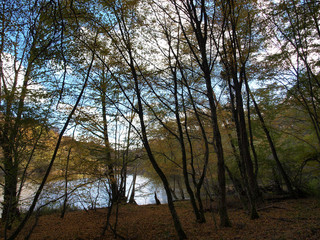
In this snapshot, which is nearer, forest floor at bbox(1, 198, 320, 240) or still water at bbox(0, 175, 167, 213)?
forest floor at bbox(1, 198, 320, 240)

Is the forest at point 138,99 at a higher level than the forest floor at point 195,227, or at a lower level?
higher

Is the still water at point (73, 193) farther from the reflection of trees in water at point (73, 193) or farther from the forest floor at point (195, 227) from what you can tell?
the forest floor at point (195, 227)

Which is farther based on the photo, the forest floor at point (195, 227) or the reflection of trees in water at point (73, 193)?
the reflection of trees in water at point (73, 193)

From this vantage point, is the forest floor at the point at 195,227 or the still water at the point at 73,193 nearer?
the forest floor at the point at 195,227

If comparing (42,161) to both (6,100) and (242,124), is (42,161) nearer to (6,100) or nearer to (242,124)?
(6,100)

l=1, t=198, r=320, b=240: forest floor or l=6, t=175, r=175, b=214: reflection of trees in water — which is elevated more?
l=6, t=175, r=175, b=214: reflection of trees in water

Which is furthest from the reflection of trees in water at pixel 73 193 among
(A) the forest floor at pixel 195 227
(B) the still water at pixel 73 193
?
(A) the forest floor at pixel 195 227

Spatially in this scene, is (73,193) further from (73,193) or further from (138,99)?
(138,99)

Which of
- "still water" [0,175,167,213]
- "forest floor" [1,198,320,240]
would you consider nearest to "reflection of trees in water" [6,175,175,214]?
"still water" [0,175,167,213]

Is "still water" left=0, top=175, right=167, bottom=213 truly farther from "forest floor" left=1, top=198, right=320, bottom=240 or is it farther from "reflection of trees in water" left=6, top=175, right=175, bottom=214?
"forest floor" left=1, top=198, right=320, bottom=240

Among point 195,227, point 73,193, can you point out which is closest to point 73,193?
point 73,193

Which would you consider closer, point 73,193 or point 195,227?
point 195,227

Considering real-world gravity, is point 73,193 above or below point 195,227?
above

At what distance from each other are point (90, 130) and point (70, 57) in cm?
334
